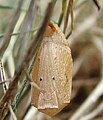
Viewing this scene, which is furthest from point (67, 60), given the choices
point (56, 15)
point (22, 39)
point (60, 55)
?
point (56, 15)

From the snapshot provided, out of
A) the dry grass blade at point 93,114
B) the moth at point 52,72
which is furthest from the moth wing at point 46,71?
the dry grass blade at point 93,114

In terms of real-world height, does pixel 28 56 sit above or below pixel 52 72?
above

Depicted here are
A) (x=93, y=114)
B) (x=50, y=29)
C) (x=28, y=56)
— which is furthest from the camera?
(x=93, y=114)

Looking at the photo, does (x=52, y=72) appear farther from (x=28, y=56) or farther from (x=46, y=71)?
(x=28, y=56)

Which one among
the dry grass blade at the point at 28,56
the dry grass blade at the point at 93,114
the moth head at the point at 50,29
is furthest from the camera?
the dry grass blade at the point at 93,114

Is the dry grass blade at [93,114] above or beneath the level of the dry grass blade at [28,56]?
beneath

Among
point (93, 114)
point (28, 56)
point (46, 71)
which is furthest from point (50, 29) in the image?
point (93, 114)

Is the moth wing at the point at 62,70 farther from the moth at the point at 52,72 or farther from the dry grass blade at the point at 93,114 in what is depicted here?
the dry grass blade at the point at 93,114

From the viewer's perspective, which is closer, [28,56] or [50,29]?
[28,56]

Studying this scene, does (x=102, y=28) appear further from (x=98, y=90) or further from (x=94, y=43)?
(x=98, y=90)
